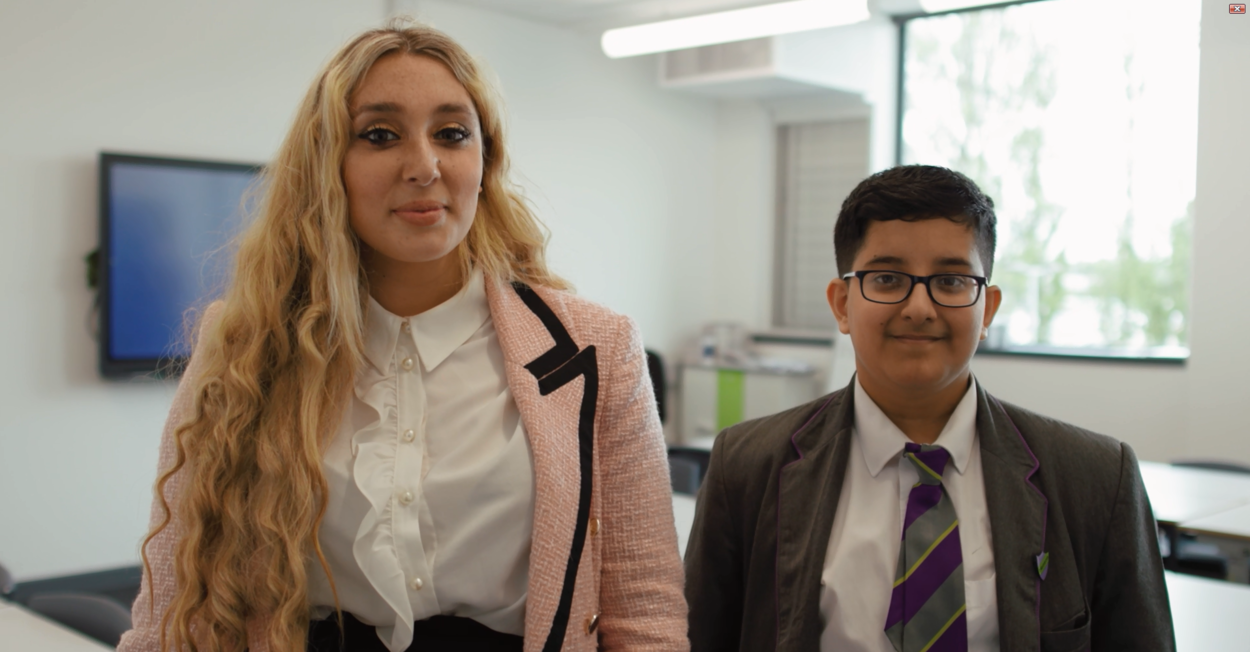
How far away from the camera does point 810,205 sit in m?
7.82

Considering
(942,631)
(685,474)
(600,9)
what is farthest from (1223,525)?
(600,9)

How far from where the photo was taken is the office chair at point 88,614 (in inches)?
93.2

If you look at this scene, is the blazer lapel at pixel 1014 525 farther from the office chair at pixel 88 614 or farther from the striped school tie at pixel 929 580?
the office chair at pixel 88 614

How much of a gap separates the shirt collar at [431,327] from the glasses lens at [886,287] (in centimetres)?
62

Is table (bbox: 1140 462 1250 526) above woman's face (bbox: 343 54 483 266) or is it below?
below

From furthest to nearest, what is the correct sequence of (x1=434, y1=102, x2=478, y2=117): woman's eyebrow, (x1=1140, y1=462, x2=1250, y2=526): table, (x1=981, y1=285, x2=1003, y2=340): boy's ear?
(x1=1140, y1=462, x2=1250, y2=526): table → (x1=981, y1=285, x2=1003, y2=340): boy's ear → (x1=434, y1=102, x2=478, y2=117): woman's eyebrow

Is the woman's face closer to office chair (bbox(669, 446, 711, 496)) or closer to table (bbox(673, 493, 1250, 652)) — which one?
table (bbox(673, 493, 1250, 652))

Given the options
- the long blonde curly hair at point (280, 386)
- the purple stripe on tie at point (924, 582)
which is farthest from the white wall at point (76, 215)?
the purple stripe on tie at point (924, 582)

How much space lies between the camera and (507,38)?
21.8ft

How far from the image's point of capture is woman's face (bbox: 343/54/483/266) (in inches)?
56.5

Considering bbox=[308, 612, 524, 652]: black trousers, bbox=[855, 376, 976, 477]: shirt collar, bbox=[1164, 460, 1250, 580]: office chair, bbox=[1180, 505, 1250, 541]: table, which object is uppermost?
bbox=[855, 376, 976, 477]: shirt collar

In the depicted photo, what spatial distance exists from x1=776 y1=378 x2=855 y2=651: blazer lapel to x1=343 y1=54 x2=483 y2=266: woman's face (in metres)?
0.67

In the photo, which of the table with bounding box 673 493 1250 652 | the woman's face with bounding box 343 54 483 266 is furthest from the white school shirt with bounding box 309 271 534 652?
the table with bounding box 673 493 1250 652

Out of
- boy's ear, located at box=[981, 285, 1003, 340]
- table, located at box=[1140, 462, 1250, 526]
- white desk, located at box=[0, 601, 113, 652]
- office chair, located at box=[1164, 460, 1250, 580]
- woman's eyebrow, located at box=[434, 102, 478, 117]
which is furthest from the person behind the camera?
office chair, located at box=[1164, 460, 1250, 580]
